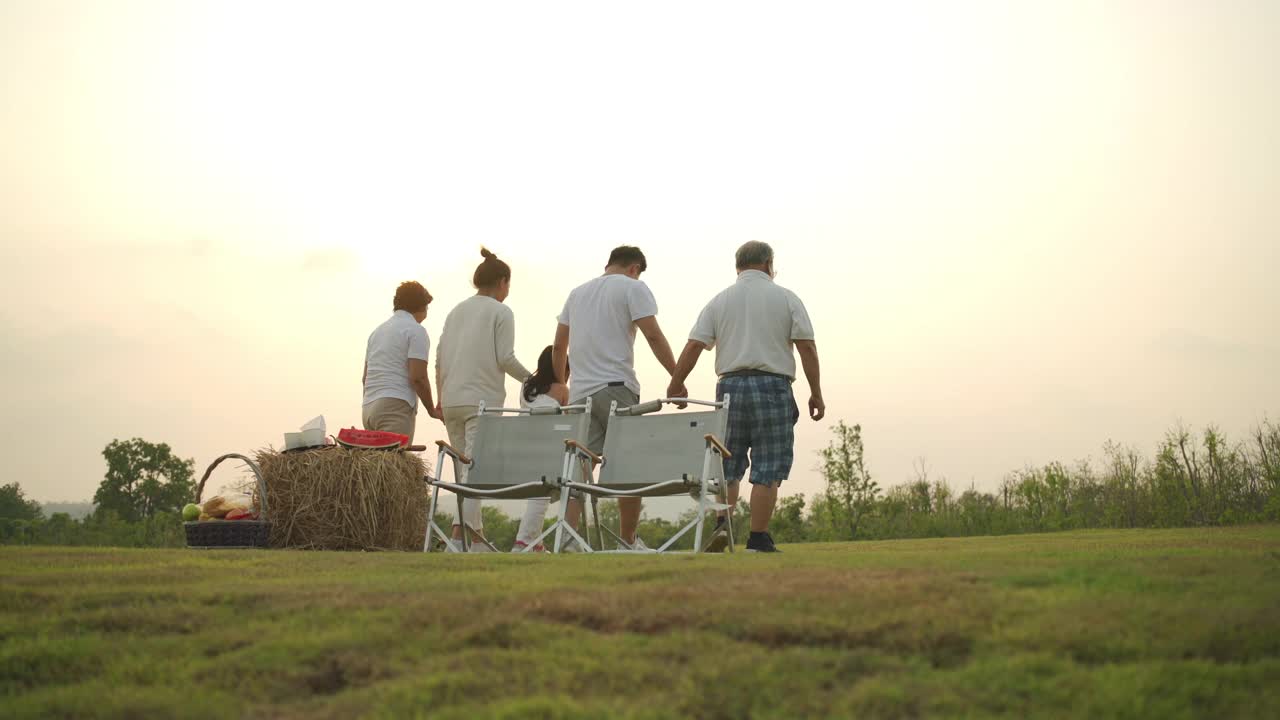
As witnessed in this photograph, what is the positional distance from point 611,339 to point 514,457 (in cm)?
113

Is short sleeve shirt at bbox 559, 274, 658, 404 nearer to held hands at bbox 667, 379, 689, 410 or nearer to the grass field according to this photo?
held hands at bbox 667, 379, 689, 410

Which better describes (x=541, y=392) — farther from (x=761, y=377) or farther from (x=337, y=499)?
(x=761, y=377)

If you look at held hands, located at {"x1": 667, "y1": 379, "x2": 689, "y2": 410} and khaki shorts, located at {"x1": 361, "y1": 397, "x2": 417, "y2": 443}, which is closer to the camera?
held hands, located at {"x1": 667, "y1": 379, "x2": 689, "y2": 410}

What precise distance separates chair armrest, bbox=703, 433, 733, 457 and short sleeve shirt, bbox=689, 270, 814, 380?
500mm

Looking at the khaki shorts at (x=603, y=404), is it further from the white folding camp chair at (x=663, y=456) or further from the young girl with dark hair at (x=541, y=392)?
the young girl with dark hair at (x=541, y=392)

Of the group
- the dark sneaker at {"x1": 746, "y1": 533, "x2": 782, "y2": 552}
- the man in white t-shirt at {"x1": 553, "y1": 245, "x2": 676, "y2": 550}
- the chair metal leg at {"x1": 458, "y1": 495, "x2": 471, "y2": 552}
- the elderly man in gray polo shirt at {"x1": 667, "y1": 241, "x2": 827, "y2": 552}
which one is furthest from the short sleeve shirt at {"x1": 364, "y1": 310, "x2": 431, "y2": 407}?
the dark sneaker at {"x1": 746, "y1": 533, "x2": 782, "y2": 552}

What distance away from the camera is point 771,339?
6855mm

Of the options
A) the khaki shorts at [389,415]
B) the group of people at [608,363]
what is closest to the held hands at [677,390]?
the group of people at [608,363]

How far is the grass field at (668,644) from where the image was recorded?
2686 millimetres

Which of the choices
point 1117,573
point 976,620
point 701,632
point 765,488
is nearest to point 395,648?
point 701,632

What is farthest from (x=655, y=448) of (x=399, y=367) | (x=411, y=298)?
(x=411, y=298)

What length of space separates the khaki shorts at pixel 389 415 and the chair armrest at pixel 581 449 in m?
1.86

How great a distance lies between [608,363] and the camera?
290 inches

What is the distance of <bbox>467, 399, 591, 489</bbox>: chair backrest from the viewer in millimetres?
7565
